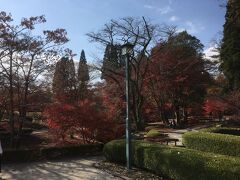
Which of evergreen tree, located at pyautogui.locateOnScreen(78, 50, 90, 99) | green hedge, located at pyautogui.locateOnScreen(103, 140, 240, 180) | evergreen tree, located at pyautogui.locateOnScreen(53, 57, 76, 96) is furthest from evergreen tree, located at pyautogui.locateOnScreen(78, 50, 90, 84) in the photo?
green hedge, located at pyautogui.locateOnScreen(103, 140, 240, 180)

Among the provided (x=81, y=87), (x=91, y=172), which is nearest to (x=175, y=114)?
(x=81, y=87)

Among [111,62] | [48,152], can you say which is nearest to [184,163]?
[48,152]

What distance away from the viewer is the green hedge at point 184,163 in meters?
8.75

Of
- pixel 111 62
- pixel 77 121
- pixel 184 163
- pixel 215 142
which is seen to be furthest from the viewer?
pixel 111 62

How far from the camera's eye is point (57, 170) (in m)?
13.1

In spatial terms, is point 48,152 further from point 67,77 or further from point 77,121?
point 67,77

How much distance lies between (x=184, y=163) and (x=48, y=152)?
318 inches

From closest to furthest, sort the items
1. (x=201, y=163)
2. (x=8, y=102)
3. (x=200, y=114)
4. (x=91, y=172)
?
(x=201, y=163) < (x=91, y=172) < (x=8, y=102) < (x=200, y=114)

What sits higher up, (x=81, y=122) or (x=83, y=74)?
(x=83, y=74)

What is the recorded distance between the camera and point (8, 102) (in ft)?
68.4

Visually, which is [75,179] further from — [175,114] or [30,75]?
[175,114]

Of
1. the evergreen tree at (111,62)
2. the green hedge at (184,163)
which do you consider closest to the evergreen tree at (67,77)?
the evergreen tree at (111,62)

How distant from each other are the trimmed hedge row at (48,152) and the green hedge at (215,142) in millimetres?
4401

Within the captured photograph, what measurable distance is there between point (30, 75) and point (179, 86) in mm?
17396
